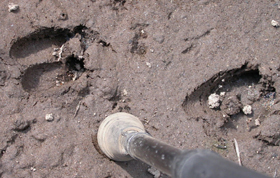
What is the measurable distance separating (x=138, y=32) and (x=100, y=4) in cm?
37

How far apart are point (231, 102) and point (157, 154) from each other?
1120 mm

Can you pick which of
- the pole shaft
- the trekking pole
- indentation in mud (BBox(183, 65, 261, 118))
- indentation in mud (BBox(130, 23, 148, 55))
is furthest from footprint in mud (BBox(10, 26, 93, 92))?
indentation in mud (BBox(183, 65, 261, 118))

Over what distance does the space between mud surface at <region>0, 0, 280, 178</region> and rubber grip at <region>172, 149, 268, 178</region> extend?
1.06 meters

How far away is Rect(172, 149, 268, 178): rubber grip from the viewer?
0.83m

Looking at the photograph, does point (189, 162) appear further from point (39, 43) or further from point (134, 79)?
point (39, 43)

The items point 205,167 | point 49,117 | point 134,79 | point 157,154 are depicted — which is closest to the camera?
point 205,167

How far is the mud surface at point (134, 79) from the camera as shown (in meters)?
2.03

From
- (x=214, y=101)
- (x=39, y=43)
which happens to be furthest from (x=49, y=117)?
(x=214, y=101)

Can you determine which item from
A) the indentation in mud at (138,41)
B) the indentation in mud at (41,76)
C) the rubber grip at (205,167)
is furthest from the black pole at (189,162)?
the indentation in mud at (41,76)

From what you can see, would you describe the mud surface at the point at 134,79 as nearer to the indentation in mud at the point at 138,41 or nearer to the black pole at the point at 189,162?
the indentation in mud at the point at 138,41

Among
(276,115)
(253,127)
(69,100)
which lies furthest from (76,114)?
(276,115)

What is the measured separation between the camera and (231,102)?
2.21 m

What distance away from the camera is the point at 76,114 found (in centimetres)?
210

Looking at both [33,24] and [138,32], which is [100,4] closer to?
[138,32]
